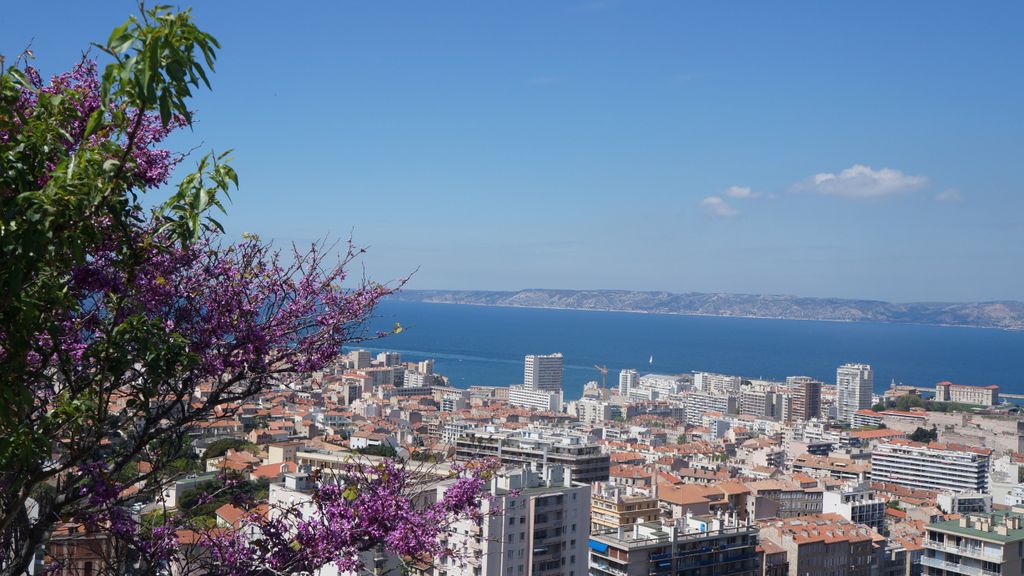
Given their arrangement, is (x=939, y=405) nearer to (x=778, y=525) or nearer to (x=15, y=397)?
(x=778, y=525)

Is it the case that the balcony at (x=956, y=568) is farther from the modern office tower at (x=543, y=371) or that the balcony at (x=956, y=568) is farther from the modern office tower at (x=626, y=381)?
the modern office tower at (x=626, y=381)

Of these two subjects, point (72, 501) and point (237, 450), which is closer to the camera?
point (72, 501)

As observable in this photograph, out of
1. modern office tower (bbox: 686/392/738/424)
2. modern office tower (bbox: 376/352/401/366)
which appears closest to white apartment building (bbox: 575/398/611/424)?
modern office tower (bbox: 686/392/738/424)

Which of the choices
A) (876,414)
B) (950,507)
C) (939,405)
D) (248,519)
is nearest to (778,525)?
(950,507)

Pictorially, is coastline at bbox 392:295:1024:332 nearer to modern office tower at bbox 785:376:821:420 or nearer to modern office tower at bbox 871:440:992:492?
modern office tower at bbox 785:376:821:420

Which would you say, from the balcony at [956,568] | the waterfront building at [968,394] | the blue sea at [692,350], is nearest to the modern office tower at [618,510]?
the balcony at [956,568]

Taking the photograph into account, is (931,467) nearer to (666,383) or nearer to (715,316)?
(666,383)
